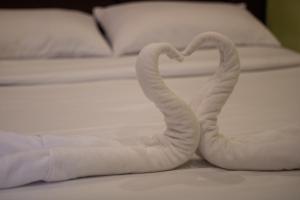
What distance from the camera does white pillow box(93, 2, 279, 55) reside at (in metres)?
2.02

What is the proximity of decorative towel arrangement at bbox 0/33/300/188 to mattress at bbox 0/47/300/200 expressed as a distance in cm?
3

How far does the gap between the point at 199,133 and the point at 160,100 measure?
0.11 m

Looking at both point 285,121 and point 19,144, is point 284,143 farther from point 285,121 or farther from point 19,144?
point 19,144

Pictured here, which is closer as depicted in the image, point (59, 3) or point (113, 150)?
point (113, 150)

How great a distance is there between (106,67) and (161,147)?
0.86m

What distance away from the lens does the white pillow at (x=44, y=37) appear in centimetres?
189

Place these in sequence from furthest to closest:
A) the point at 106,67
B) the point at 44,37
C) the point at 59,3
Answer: the point at 59,3
the point at 44,37
the point at 106,67

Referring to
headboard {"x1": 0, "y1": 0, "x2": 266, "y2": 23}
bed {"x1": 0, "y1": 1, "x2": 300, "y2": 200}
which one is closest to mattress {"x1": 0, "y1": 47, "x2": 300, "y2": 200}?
bed {"x1": 0, "y1": 1, "x2": 300, "y2": 200}

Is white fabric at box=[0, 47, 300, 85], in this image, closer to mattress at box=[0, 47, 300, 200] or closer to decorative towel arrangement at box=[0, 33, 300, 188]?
mattress at box=[0, 47, 300, 200]

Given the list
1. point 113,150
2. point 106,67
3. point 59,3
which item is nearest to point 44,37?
point 106,67

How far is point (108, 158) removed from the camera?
862 mm

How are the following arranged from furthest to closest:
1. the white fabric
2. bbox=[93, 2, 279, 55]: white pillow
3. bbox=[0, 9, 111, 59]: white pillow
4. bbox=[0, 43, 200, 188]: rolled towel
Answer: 1. bbox=[93, 2, 279, 55]: white pillow
2. bbox=[0, 9, 111, 59]: white pillow
3. the white fabric
4. bbox=[0, 43, 200, 188]: rolled towel

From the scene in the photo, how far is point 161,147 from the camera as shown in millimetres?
912

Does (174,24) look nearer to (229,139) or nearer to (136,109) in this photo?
(136,109)
